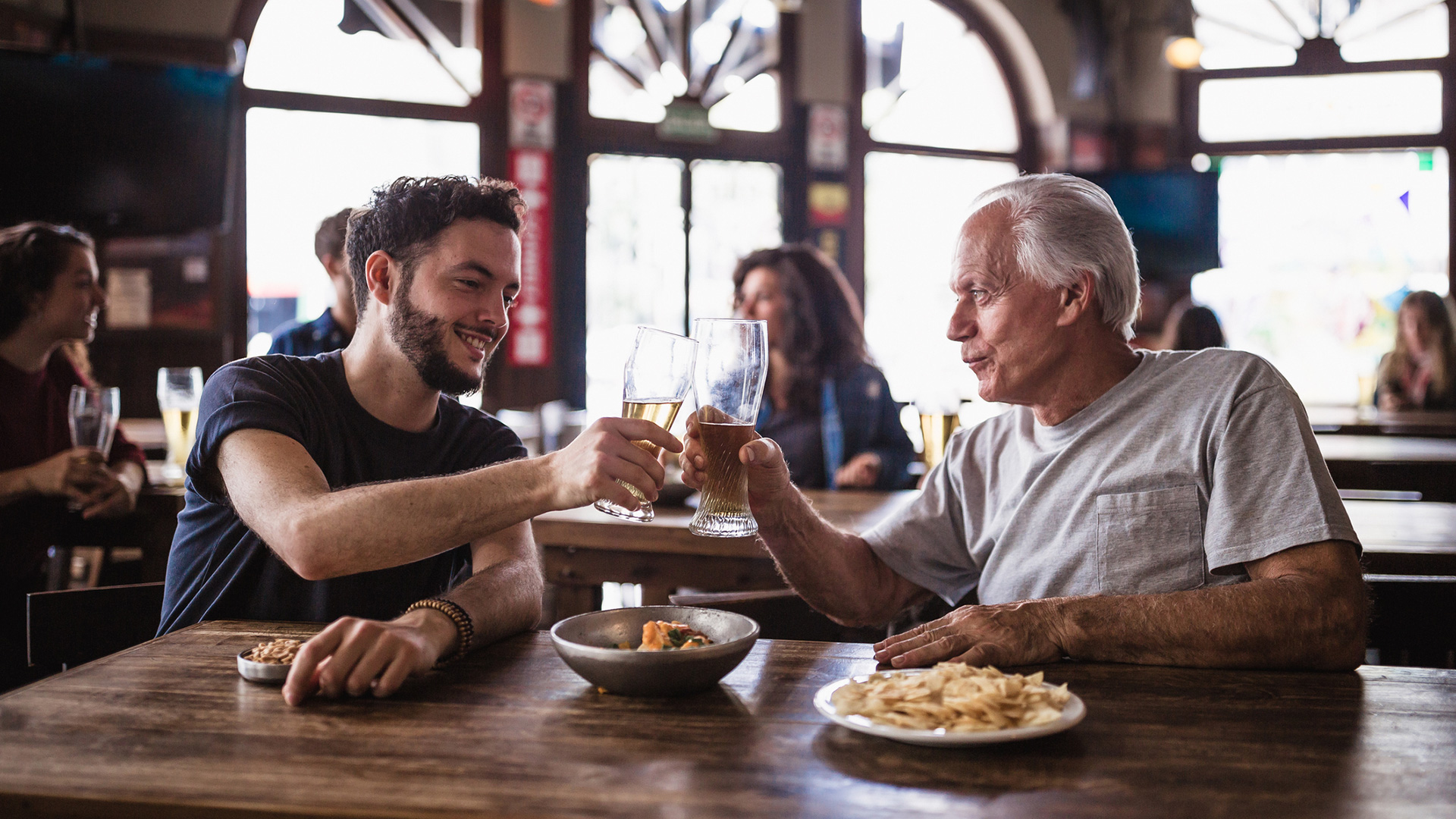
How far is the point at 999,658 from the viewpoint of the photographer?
135cm

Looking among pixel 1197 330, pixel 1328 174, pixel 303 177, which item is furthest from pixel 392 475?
pixel 1328 174

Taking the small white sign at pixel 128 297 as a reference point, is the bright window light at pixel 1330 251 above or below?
above

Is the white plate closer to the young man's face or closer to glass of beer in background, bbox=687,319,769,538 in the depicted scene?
glass of beer in background, bbox=687,319,769,538

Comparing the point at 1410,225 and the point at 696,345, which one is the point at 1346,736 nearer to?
the point at 696,345

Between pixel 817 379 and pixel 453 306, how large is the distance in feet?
5.95

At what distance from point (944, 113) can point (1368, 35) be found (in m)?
3.11

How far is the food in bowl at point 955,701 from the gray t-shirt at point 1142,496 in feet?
1.70

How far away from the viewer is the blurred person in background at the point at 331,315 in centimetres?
355

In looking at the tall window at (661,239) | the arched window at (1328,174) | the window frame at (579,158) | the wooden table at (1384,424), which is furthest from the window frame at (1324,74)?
the window frame at (579,158)

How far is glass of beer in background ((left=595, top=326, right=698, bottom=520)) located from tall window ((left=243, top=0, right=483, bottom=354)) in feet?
17.0

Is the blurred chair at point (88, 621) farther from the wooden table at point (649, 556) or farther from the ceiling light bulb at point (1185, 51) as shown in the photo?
the ceiling light bulb at point (1185, 51)

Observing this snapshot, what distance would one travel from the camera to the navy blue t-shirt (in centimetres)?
161

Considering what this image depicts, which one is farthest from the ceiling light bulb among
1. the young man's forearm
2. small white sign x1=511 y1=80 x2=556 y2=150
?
the young man's forearm

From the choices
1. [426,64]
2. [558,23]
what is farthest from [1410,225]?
[426,64]
